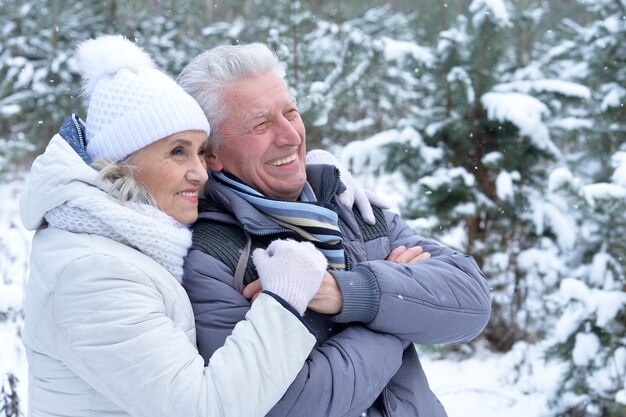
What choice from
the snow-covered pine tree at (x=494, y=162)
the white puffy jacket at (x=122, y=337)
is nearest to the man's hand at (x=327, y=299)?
the white puffy jacket at (x=122, y=337)

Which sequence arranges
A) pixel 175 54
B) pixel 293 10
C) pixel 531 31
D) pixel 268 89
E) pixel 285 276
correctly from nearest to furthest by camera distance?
pixel 285 276 < pixel 268 89 < pixel 293 10 < pixel 175 54 < pixel 531 31

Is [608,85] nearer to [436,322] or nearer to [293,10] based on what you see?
[293,10]

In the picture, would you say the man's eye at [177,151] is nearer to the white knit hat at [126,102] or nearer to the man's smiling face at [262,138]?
the white knit hat at [126,102]

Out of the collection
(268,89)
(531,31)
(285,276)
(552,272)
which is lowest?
(531,31)

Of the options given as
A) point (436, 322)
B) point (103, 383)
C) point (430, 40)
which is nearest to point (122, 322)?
point (103, 383)

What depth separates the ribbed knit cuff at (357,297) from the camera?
1.81 m

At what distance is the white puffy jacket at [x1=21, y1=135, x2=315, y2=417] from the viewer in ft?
4.69

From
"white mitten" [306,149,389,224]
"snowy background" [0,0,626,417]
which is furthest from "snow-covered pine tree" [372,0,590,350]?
"white mitten" [306,149,389,224]

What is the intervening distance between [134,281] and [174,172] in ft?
1.30

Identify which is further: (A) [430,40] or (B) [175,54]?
(B) [175,54]

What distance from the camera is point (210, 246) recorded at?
190 centimetres

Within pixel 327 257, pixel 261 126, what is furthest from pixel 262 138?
pixel 327 257

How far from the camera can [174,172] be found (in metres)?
1.79

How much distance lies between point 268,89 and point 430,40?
464 cm
